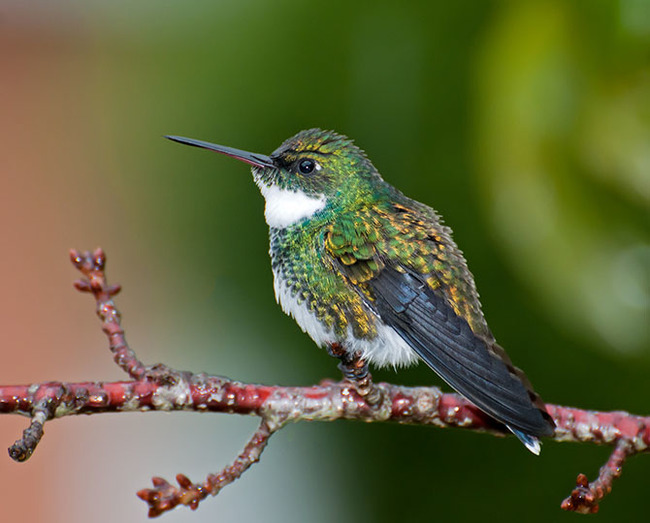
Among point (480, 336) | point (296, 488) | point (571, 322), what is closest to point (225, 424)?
point (296, 488)

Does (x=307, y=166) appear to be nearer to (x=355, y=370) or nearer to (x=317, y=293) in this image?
(x=317, y=293)

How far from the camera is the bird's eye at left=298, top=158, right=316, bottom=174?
3.57 ft

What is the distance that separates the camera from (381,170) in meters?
1.37

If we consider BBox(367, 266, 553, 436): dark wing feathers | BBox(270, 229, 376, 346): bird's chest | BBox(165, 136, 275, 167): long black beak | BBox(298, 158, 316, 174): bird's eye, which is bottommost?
BBox(367, 266, 553, 436): dark wing feathers

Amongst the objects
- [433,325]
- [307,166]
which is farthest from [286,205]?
[433,325]

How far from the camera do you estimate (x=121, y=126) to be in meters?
2.12

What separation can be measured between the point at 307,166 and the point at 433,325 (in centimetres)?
27

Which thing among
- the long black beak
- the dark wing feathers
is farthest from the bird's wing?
the long black beak

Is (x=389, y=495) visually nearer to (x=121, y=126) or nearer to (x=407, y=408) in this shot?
(x=407, y=408)

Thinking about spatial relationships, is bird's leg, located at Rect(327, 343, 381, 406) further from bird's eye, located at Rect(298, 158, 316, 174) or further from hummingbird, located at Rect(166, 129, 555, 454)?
bird's eye, located at Rect(298, 158, 316, 174)

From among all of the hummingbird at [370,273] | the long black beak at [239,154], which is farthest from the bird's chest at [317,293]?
the long black beak at [239,154]

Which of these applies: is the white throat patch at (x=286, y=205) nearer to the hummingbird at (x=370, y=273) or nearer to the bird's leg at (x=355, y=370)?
the hummingbird at (x=370, y=273)

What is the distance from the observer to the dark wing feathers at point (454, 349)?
880 mm

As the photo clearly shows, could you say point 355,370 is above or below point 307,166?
below
